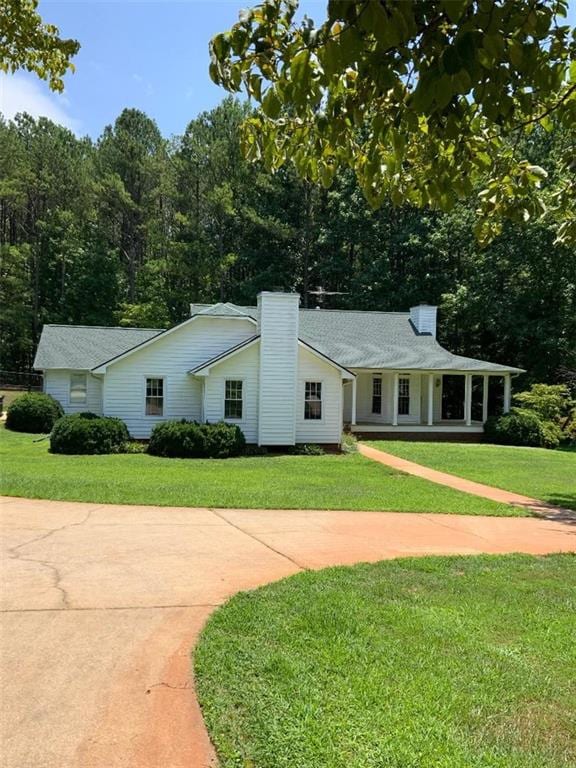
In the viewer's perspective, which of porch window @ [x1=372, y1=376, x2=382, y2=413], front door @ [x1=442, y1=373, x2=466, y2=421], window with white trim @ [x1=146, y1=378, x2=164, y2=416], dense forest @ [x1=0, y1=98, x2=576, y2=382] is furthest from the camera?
dense forest @ [x1=0, y1=98, x2=576, y2=382]

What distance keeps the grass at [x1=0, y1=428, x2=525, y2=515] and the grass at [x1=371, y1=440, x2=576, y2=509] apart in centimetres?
188

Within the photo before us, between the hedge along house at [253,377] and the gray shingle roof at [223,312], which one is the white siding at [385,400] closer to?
the hedge along house at [253,377]

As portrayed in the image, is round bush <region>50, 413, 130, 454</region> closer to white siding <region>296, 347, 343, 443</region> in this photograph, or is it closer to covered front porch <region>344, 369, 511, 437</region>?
white siding <region>296, 347, 343, 443</region>

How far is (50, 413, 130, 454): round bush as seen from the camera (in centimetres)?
1811

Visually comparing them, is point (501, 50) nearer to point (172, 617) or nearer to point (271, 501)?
point (172, 617)

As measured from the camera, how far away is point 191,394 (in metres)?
22.7

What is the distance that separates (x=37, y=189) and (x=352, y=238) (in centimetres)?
2326

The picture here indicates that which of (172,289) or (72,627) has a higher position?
(172,289)

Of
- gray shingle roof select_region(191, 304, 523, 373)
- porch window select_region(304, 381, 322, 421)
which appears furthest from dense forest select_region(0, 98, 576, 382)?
porch window select_region(304, 381, 322, 421)

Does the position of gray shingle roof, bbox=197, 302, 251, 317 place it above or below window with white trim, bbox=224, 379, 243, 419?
above

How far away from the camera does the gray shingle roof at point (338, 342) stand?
26.5 metres

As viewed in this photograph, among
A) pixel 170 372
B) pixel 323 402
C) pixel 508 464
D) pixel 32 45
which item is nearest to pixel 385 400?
pixel 323 402

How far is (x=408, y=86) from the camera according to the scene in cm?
304

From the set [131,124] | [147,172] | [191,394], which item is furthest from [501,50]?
[131,124]
